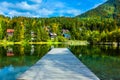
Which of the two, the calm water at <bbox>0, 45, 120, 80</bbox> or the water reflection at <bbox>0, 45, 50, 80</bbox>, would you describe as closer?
the calm water at <bbox>0, 45, 120, 80</bbox>

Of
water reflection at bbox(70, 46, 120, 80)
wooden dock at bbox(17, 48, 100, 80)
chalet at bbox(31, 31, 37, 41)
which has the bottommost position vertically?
water reflection at bbox(70, 46, 120, 80)

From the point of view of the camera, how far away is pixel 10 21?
366 feet

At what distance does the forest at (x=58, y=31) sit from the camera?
94.2m

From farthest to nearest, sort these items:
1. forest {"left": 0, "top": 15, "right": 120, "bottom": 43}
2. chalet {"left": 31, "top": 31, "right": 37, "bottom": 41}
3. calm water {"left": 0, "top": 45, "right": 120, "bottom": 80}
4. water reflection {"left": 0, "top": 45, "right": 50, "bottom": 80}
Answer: chalet {"left": 31, "top": 31, "right": 37, "bottom": 41}, forest {"left": 0, "top": 15, "right": 120, "bottom": 43}, water reflection {"left": 0, "top": 45, "right": 50, "bottom": 80}, calm water {"left": 0, "top": 45, "right": 120, "bottom": 80}

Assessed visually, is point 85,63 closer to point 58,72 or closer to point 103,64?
point 103,64

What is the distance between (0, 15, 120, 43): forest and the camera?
9425 cm

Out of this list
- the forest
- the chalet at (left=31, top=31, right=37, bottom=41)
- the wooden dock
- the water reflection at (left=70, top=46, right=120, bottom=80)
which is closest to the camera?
the wooden dock

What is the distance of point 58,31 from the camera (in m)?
117

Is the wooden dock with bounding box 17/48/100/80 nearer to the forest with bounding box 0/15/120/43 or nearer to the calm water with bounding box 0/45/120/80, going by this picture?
the calm water with bounding box 0/45/120/80

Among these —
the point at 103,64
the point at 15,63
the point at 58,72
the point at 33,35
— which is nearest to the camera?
the point at 58,72

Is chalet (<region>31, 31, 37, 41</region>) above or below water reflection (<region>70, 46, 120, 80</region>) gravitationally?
above

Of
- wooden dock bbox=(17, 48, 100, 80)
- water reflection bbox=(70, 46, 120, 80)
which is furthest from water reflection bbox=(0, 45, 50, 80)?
water reflection bbox=(70, 46, 120, 80)

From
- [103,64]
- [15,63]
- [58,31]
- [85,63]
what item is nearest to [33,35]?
[58,31]

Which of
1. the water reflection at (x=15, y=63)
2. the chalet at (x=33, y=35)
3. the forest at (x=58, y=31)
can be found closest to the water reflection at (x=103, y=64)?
the water reflection at (x=15, y=63)
